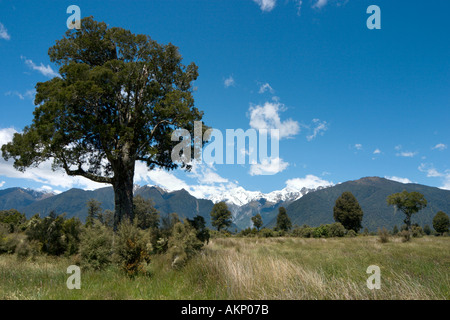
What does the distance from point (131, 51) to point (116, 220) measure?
10840 millimetres

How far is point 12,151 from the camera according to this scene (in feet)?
37.9

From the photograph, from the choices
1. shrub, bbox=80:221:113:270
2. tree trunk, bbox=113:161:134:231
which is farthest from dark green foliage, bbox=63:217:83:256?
shrub, bbox=80:221:113:270

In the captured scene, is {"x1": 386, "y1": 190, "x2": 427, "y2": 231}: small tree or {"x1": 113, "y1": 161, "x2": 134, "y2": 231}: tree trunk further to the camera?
{"x1": 386, "y1": 190, "x2": 427, "y2": 231}: small tree

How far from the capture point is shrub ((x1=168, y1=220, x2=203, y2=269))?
8672 mm

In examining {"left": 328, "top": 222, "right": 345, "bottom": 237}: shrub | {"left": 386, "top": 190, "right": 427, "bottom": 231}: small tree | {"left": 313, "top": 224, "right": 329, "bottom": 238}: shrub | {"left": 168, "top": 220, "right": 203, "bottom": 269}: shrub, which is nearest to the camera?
{"left": 168, "top": 220, "right": 203, "bottom": 269}: shrub

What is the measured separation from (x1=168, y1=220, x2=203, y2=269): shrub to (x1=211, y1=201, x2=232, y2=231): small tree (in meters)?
45.3

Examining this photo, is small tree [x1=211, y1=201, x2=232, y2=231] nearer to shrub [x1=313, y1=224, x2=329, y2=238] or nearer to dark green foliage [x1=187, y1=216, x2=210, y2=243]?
shrub [x1=313, y1=224, x2=329, y2=238]

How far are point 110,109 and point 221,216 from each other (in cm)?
4426

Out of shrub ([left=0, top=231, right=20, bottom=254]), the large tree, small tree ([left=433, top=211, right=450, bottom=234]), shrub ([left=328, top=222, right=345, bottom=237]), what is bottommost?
small tree ([left=433, top=211, right=450, bottom=234])

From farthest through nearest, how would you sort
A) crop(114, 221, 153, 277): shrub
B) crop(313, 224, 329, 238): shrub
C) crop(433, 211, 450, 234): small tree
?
crop(433, 211, 450, 234): small tree → crop(313, 224, 329, 238): shrub → crop(114, 221, 153, 277): shrub

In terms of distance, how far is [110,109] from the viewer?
14906mm

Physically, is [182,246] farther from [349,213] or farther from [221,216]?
[349,213]
